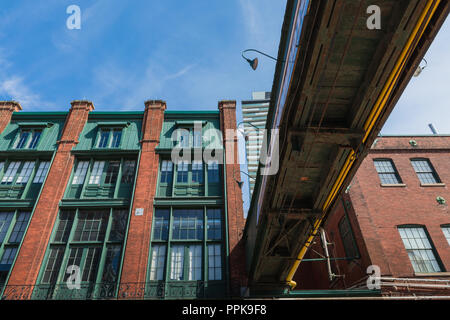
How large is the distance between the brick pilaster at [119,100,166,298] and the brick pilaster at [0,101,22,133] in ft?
31.2

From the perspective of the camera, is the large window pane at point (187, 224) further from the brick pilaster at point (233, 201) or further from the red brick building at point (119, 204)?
the brick pilaster at point (233, 201)

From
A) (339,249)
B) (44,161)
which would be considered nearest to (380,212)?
(339,249)

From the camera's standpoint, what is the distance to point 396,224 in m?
16.6

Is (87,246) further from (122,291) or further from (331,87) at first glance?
(331,87)

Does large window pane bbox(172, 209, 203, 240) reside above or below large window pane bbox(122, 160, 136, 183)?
below

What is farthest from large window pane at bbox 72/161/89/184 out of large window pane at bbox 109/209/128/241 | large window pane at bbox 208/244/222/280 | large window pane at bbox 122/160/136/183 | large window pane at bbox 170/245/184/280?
large window pane at bbox 208/244/222/280

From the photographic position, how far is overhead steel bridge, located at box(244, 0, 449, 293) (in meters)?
5.16

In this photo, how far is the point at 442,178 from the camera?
1866 cm

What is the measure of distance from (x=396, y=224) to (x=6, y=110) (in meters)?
26.4

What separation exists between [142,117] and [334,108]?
625 inches

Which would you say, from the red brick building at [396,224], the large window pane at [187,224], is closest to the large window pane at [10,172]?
the large window pane at [187,224]

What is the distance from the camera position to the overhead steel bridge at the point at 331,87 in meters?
5.16

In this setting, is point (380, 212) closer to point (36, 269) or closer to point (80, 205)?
point (80, 205)

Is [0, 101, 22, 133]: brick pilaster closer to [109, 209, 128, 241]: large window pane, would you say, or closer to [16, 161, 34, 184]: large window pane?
[16, 161, 34, 184]: large window pane
